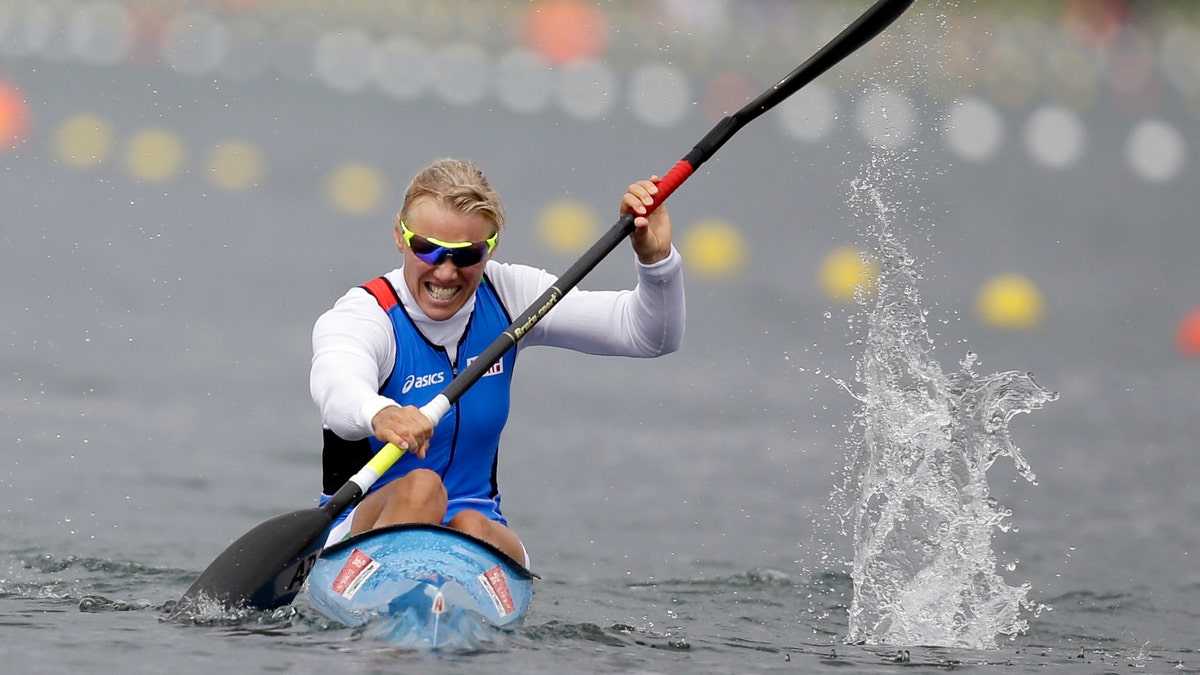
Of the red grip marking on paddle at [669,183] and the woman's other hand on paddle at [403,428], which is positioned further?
the red grip marking on paddle at [669,183]

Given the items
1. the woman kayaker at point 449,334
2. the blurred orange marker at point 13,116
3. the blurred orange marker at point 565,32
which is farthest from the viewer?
the blurred orange marker at point 565,32

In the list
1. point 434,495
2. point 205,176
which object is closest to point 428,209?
point 434,495

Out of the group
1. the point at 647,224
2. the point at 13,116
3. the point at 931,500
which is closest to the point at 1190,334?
the point at 931,500

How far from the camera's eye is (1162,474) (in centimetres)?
824

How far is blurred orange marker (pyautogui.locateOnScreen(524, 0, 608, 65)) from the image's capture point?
53.1 feet

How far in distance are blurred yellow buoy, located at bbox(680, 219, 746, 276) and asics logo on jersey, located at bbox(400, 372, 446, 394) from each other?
10155 mm

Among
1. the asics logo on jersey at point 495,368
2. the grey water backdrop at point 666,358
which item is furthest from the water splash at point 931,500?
the asics logo on jersey at point 495,368

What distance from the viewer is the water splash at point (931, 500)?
4441 mm

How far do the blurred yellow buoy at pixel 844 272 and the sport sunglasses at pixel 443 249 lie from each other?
374 inches

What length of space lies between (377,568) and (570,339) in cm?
99

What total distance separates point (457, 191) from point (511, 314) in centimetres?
45

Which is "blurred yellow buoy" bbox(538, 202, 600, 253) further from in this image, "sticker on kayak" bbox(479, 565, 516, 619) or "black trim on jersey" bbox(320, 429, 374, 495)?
"sticker on kayak" bbox(479, 565, 516, 619)

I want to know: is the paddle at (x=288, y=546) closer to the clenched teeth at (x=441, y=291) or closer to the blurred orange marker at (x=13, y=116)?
the clenched teeth at (x=441, y=291)

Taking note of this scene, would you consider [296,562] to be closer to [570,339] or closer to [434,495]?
[434,495]
